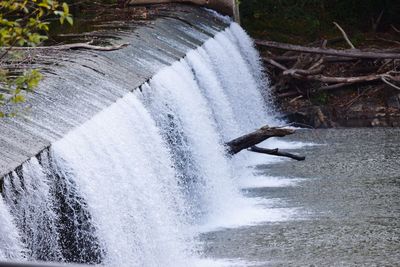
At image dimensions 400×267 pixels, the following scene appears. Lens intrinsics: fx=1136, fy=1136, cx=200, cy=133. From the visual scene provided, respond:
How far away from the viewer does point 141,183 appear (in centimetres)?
1060

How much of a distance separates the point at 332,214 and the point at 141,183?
330 cm

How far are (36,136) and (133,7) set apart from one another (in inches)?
531

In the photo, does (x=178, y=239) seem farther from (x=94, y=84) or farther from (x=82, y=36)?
(x=82, y=36)

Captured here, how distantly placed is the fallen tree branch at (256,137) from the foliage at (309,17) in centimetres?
925

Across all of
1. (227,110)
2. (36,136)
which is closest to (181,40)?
(227,110)

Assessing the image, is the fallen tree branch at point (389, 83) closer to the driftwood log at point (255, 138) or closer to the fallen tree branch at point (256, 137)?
the driftwood log at point (255, 138)

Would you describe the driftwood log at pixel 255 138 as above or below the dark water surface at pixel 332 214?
above

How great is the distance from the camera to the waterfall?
26.9ft

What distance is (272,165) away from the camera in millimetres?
17266

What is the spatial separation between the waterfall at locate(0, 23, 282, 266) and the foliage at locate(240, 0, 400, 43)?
20.8ft

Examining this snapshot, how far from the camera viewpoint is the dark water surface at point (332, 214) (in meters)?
11.1

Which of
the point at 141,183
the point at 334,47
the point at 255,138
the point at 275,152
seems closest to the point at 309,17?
the point at 334,47

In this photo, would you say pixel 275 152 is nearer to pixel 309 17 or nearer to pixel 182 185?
pixel 182 185

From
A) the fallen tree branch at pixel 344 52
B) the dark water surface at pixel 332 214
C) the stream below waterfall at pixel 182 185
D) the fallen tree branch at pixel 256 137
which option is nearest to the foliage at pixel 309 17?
the fallen tree branch at pixel 344 52
